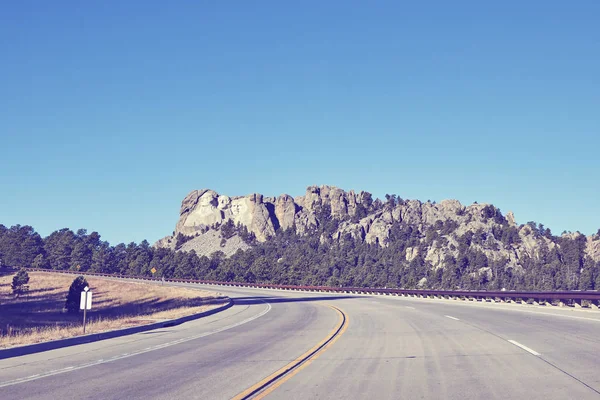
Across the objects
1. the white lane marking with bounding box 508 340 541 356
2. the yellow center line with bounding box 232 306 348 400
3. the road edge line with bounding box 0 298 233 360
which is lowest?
the road edge line with bounding box 0 298 233 360

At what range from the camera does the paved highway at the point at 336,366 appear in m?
8.62

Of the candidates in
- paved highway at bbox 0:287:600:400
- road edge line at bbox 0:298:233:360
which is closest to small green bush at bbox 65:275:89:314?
road edge line at bbox 0:298:233:360

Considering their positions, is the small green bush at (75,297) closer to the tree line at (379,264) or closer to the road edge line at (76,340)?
→ the road edge line at (76,340)

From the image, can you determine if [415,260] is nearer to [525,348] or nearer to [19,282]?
[19,282]

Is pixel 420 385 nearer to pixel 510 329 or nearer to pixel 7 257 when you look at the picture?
pixel 510 329

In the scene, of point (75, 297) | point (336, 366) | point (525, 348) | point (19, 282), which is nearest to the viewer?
point (336, 366)

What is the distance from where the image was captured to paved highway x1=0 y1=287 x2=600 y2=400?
28.3 ft

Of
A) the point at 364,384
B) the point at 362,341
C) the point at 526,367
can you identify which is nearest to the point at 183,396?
the point at 364,384

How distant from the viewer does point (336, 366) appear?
1089 centimetres

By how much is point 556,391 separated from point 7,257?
620ft

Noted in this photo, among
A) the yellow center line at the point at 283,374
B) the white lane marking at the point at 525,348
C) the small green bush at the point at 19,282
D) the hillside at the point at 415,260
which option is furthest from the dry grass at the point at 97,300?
the hillside at the point at 415,260

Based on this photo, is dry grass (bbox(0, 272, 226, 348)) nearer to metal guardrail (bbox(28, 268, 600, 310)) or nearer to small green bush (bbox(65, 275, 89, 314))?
small green bush (bbox(65, 275, 89, 314))

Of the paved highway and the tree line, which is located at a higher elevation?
the tree line

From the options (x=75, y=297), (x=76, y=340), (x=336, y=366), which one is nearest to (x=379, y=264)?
(x=75, y=297)
